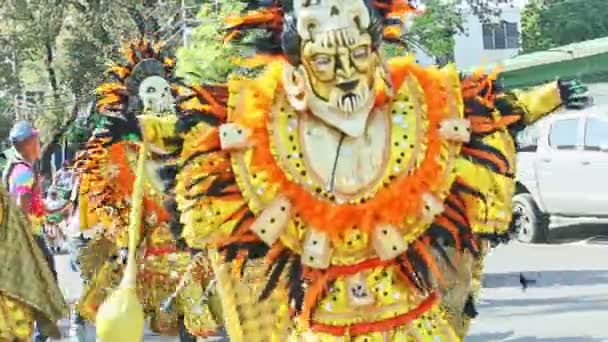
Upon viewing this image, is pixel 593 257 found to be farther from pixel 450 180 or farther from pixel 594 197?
pixel 450 180

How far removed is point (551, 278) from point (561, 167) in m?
2.41

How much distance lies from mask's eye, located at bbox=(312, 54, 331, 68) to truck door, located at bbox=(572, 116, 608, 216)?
958 cm

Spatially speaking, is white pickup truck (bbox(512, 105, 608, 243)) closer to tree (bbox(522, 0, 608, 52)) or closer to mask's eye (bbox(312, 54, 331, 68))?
mask's eye (bbox(312, 54, 331, 68))

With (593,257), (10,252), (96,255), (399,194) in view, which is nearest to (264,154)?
(399,194)

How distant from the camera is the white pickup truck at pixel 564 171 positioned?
13281 mm

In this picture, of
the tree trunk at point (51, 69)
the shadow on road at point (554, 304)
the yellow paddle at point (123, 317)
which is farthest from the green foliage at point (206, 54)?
the tree trunk at point (51, 69)

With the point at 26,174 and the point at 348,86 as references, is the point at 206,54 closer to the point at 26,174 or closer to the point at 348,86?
the point at 26,174

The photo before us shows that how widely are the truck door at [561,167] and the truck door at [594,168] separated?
67 mm

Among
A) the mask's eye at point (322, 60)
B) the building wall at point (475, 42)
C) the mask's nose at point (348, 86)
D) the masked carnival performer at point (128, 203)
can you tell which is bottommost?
the building wall at point (475, 42)

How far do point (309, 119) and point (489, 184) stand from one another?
2.03ft

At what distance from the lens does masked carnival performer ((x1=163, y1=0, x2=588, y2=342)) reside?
155 inches

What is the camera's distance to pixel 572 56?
19891 millimetres

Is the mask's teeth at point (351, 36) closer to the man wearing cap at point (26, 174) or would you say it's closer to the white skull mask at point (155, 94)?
the man wearing cap at point (26, 174)

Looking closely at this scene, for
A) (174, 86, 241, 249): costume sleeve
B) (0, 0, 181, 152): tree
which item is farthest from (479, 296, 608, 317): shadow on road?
(0, 0, 181, 152): tree
